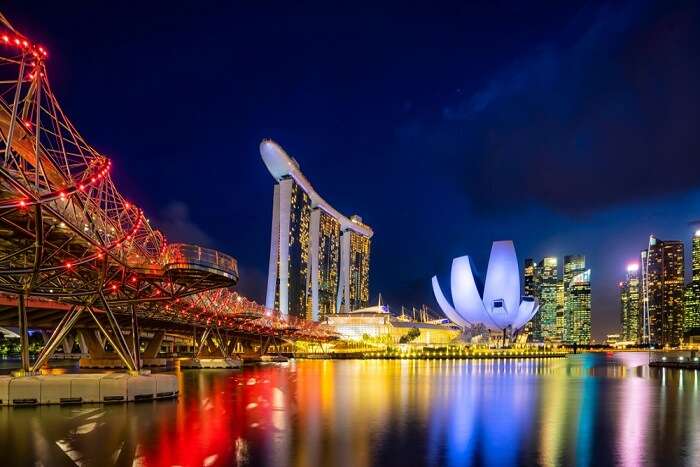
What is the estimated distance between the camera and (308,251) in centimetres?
13900

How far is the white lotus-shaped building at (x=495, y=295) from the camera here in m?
108

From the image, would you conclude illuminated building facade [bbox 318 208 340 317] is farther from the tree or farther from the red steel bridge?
the red steel bridge

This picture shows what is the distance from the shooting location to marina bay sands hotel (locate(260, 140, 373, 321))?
387 ft

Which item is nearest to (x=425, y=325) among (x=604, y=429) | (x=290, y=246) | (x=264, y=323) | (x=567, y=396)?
(x=290, y=246)

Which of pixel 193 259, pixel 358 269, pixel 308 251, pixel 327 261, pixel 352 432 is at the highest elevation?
pixel 308 251

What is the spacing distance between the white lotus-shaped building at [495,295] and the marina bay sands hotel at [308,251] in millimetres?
33127

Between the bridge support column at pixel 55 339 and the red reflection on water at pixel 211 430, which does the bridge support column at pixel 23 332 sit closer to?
the bridge support column at pixel 55 339

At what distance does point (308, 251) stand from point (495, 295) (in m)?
46.5

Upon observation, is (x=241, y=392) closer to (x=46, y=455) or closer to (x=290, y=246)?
(x=46, y=455)

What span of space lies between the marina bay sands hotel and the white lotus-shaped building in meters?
→ 33.1

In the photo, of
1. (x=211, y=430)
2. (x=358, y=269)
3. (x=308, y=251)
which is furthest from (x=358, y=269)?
(x=211, y=430)

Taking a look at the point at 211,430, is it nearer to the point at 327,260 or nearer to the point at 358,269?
the point at 327,260

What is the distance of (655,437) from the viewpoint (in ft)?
43.8

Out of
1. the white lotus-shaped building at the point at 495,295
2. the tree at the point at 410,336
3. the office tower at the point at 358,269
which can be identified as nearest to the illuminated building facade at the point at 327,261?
the office tower at the point at 358,269
